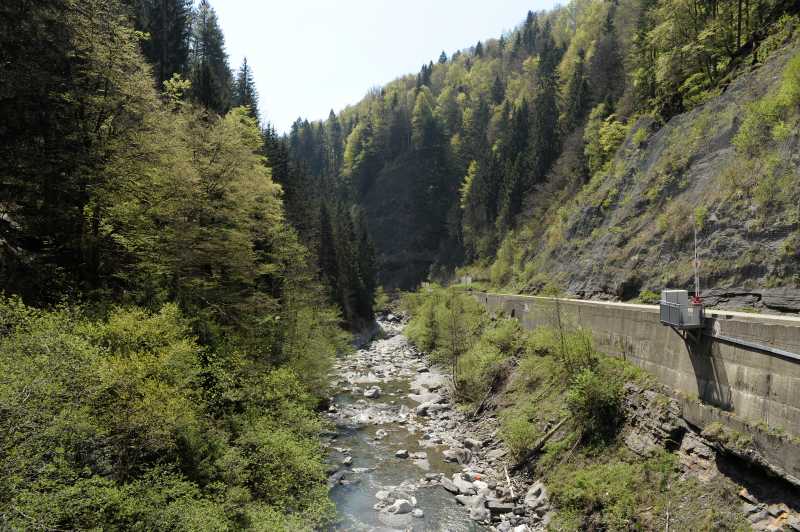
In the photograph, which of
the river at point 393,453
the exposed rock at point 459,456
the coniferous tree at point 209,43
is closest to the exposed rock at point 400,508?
the river at point 393,453

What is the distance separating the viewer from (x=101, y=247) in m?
16.4

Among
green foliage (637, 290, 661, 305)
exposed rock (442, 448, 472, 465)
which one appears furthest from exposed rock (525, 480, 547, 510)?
green foliage (637, 290, 661, 305)

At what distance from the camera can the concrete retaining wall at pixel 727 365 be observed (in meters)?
10.2

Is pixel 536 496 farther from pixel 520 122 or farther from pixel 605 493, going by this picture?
pixel 520 122

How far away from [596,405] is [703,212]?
40.9 ft

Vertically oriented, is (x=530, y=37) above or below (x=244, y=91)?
above

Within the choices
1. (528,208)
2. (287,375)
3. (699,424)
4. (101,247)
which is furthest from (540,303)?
(528,208)

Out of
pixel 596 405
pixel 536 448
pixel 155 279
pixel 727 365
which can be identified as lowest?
pixel 536 448

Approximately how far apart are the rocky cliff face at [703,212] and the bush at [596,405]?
6.75 m

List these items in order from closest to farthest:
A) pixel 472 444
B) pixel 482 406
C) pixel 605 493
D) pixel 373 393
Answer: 1. pixel 605 493
2. pixel 472 444
3. pixel 482 406
4. pixel 373 393

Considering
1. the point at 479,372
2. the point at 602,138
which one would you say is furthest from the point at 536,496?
the point at 602,138

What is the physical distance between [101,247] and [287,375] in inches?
363

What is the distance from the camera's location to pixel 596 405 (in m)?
16.3

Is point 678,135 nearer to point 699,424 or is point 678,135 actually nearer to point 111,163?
point 699,424
